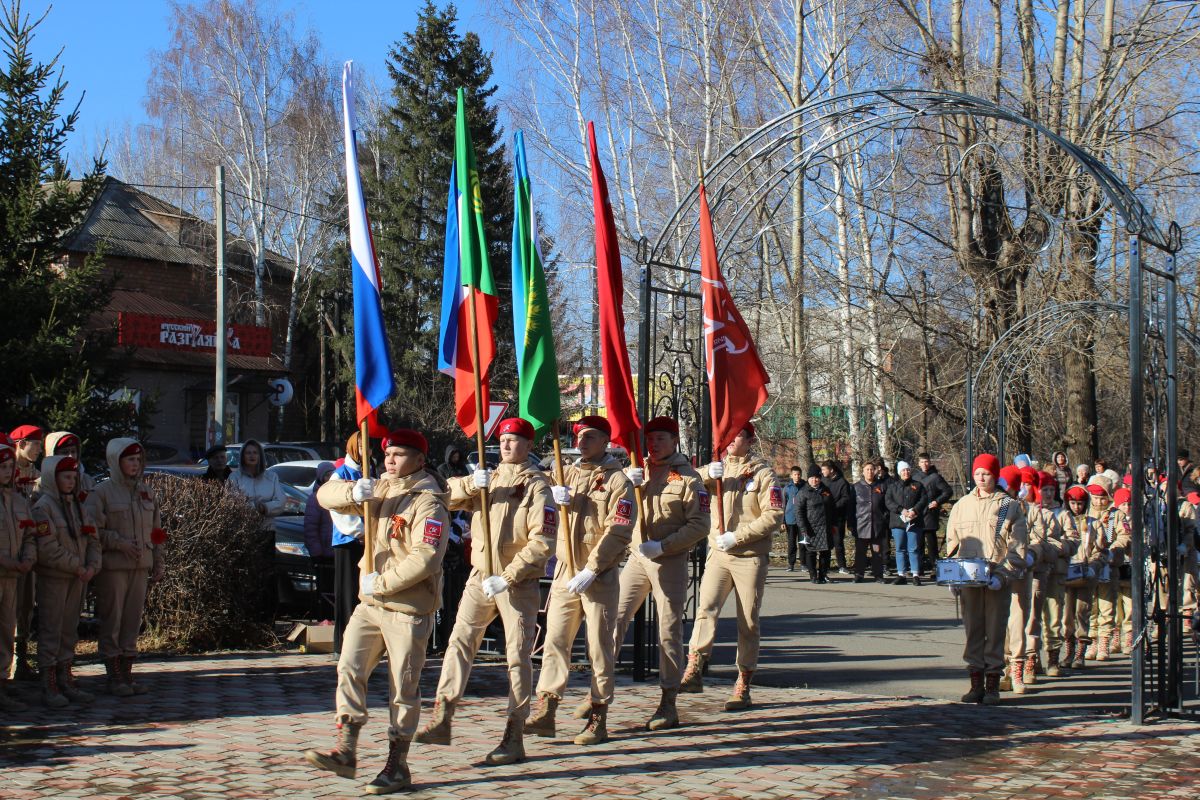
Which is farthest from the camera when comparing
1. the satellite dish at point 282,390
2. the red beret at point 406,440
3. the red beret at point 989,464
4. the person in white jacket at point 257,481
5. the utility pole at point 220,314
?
the satellite dish at point 282,390

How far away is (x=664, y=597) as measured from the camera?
Result: 28.9 ft

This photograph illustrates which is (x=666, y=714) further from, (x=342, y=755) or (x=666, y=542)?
(x=342, y=755)

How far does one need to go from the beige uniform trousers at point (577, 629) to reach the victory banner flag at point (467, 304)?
1.20 metres

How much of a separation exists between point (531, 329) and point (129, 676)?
395 cm

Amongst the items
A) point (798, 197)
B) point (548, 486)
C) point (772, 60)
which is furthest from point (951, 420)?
point (548, 486)

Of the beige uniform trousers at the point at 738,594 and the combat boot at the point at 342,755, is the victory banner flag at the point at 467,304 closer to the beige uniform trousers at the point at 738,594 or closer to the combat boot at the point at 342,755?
the combat boot at the point at 342,755

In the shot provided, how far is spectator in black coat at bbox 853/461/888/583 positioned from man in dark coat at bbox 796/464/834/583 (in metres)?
0.47

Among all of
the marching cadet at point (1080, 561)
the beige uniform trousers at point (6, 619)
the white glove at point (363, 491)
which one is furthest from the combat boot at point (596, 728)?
the marching cadet at point (1080, 561)

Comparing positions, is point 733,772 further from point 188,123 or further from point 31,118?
point 188,123

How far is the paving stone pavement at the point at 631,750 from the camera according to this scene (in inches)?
267

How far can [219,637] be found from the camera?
37.4ft

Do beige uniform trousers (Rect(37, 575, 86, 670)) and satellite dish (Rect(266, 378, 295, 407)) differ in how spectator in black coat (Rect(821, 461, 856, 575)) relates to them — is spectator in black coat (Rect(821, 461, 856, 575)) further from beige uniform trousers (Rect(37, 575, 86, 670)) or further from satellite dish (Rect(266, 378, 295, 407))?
satellite dish (Rect(266, 378, 295, 407))

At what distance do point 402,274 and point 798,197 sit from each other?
58.2 ft

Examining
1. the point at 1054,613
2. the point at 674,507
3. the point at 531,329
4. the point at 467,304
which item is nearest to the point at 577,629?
the point at 674,507
